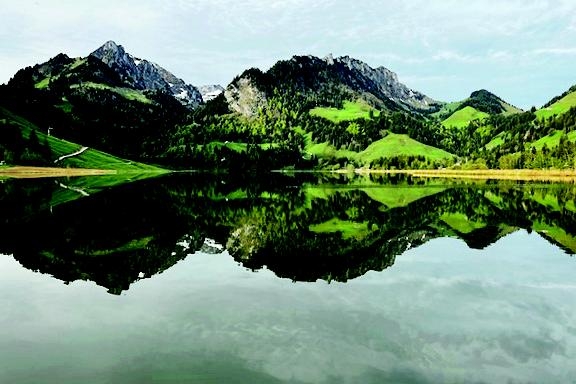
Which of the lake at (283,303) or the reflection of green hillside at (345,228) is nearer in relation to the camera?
the lake at (283,303)

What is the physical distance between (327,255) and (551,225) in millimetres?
35497

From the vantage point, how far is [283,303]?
28.9 m

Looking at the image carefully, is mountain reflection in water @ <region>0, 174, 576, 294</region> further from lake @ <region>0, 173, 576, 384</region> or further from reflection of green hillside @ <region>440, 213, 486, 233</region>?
lake @ <region>0, 173, 576, 384</region>

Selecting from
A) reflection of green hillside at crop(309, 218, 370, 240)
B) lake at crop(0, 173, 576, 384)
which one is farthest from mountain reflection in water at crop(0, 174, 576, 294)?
lake at crop(0, 173, 576, 384)

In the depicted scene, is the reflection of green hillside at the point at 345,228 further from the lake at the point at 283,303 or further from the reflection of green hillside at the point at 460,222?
the reflection of green hillside at the point at 460,222

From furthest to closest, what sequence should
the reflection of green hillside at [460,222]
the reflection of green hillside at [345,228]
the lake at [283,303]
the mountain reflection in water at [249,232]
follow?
the reflection of green hillside at [460,222], the reflection of green hillside at [345,228], the mountain reflection in water at [249,232], the lake at [283,303]

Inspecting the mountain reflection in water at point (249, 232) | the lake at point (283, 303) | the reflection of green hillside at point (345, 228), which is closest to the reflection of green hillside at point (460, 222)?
the mountain reflection in water at point (249, 232)

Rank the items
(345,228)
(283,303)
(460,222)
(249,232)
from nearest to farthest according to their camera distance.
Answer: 1. (283,303)
2. (249,232)
3. (345,228)
4. (460,222)

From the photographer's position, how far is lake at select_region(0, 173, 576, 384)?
19359mm

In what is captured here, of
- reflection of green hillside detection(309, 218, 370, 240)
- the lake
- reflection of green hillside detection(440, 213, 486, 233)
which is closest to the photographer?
the lake

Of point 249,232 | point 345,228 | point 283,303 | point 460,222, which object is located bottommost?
point 249,232

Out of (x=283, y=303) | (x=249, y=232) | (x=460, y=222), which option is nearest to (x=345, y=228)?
(x=249, y=232)

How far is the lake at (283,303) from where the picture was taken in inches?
762

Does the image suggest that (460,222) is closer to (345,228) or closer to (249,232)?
(345,228)
